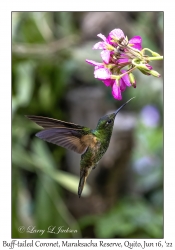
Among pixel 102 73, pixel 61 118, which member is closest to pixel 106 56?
pixel 102 73

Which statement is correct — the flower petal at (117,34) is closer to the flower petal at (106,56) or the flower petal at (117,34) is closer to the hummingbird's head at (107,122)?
the flower petal at (106,56)

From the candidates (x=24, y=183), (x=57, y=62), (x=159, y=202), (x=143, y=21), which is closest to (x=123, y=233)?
(x=159, y=202)

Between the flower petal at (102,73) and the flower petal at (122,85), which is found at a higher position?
the flower petal at (102,73)

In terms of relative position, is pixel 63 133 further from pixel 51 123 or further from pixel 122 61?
pixel 122 61

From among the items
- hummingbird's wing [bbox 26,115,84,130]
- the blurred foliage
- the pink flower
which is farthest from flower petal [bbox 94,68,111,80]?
the blurred foliage

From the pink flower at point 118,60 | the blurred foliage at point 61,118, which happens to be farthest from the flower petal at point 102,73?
the blurred foliage at point 61,118
